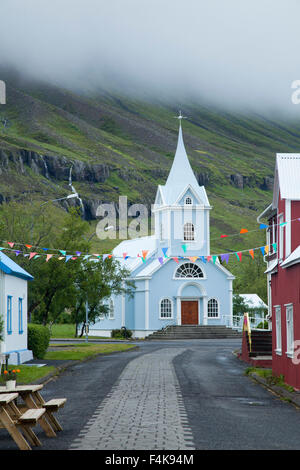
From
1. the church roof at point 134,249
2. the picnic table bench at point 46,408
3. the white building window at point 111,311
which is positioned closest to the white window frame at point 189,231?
the church roof at point 134,249

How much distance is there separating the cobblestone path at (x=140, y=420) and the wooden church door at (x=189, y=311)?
3702 centimetres

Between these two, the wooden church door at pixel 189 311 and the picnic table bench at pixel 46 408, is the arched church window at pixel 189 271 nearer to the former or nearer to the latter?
the wooden church door at pixel 189 311

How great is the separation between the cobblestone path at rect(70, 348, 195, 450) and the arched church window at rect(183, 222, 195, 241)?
3835cm

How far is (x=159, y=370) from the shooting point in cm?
2388

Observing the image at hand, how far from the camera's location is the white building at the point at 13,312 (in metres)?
26.4

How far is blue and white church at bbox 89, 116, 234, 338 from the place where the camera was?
57.3 meters

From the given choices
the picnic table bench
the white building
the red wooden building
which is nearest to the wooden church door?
the white building

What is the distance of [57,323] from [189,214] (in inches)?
1129

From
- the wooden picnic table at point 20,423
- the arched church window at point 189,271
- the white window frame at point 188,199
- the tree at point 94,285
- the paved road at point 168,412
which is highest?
the white window frame at point 188,199

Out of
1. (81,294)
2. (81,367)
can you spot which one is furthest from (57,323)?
(81,367)

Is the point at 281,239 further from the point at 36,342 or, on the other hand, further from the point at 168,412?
the point at 36,342

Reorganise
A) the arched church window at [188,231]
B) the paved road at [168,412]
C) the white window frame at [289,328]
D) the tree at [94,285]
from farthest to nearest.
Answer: the arched church window at [188,231] → the tree at [94,285] → the white window frame at [289,328] → the paved road at [168,412]

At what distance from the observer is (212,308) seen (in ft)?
193

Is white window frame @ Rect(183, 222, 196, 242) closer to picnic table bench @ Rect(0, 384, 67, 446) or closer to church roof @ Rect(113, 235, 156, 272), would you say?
church roof @ Rect(113, 235, 156, 272)
